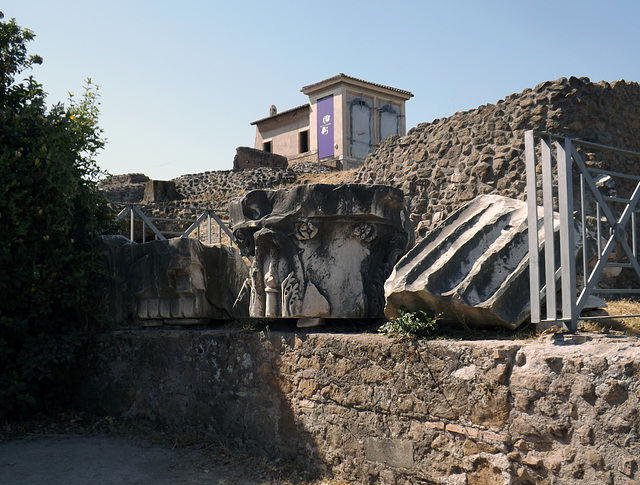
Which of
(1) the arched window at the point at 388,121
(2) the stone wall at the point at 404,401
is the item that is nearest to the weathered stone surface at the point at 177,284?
(2) the stone wall at the point at 404,401

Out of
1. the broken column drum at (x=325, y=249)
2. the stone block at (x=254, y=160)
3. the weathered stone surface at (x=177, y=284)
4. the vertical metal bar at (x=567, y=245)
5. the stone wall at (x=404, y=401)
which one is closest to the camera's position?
the stone wall at (x=404, y=401)

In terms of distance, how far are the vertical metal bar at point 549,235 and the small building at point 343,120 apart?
71.9 ft

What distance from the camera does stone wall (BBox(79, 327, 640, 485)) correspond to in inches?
97.0

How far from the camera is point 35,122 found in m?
5.12

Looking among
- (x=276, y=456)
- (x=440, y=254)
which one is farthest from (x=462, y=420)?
(x=276, y=456)

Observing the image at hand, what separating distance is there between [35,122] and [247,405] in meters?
2.90

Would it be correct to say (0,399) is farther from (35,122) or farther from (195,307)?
(35,122)

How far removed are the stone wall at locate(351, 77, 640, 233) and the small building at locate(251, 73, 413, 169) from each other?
13176 millimetres

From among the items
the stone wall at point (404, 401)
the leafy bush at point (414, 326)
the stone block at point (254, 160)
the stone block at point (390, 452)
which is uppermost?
the stone block at point (254, 160)

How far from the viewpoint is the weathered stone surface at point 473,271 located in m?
3.10

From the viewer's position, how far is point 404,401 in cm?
Result: 318

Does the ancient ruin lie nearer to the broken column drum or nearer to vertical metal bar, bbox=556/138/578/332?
the broken column drum

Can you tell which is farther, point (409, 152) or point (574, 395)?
point (409, 152)

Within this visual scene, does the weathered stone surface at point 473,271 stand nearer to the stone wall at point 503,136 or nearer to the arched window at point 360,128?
the stone wall at point 503,136
